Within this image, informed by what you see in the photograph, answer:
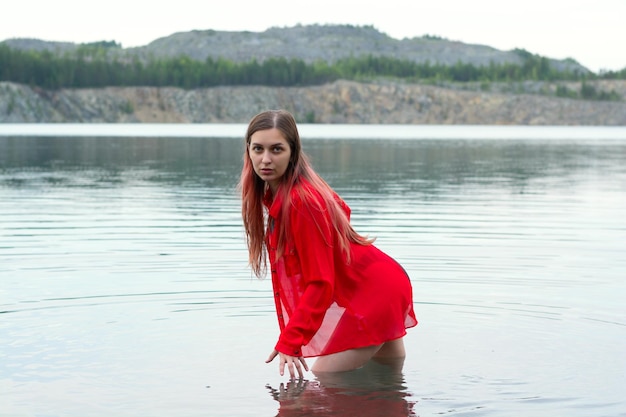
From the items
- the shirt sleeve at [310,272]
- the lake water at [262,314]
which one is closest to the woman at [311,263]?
the shirt sleeve at [310,272]

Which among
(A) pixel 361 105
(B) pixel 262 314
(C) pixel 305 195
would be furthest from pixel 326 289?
(A) pixel 361 105

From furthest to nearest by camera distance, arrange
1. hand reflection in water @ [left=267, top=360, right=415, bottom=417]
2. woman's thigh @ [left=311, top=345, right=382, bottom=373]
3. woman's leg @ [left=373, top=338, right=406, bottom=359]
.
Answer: woman's leg @ [left=373, top=338, right=406, bottom=359]
woman's thigh @ [left=311, top=345, right=382, bottom=373]
hand reflection in water @ [left=267, top=360, right=415, bottom=417]

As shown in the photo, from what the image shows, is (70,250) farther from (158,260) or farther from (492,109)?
(492,109)

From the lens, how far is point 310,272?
621cm

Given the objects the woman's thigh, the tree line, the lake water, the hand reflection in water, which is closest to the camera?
the hand reflection in water

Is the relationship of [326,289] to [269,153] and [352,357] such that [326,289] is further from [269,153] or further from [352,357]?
[352,357]

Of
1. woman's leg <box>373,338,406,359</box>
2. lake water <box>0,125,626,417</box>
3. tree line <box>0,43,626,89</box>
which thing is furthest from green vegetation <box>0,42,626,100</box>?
woman's leg <box>373,338,406,359</box>

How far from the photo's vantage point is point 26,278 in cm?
1128

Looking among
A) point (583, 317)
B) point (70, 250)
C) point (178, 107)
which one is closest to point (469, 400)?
point (583, 317)

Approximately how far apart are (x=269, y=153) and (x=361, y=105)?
17398cm

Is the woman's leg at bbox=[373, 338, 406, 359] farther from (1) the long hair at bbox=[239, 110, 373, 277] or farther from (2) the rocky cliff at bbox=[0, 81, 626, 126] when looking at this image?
(2) the rocky cliff at bbox=[0, 81, 626, 126]

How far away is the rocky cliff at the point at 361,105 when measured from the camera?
556ft

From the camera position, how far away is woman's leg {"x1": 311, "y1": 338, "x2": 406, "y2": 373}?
7.18 metres

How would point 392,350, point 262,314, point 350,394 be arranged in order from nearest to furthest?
1. point 350,394
2. point 392,350
3. point 262,314
